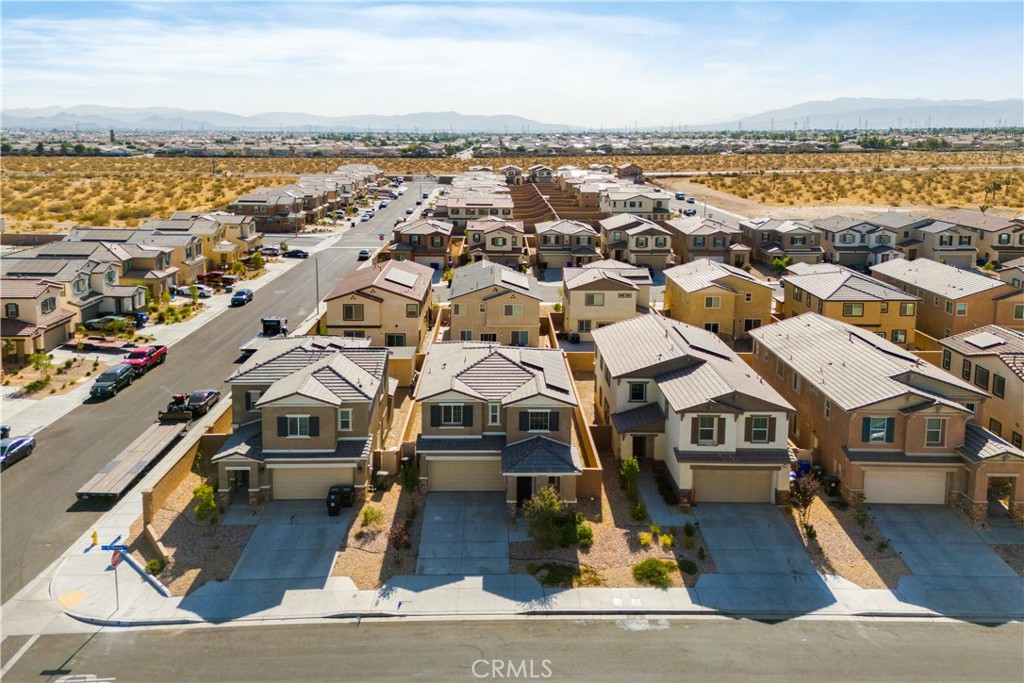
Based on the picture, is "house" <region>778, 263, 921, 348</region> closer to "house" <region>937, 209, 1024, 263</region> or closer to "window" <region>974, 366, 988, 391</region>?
"window" <region>974, 366, 988, 391</region>

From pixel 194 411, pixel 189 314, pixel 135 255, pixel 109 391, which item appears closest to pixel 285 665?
pixel 194 411

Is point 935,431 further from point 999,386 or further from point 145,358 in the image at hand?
point 145,358

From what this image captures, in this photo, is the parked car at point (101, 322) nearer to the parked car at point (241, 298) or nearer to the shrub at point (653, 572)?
the parked car at point (241, 298)

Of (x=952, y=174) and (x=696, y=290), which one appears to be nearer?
(x=696, y=290)

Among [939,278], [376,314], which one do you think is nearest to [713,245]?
[939,278]

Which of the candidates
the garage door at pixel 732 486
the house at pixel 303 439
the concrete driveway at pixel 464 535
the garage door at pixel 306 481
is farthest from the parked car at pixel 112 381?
the garage door at pixel 732 486

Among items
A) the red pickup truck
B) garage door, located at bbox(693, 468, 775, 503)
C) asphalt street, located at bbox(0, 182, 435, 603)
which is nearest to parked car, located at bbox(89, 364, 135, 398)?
asphalt street, located at bbox(0, 182, 435, 603)

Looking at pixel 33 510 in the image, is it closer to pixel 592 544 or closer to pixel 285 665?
pixel 285 665
